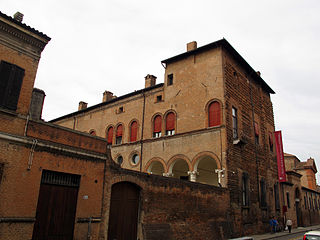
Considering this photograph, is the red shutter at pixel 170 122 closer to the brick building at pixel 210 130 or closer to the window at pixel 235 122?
the brick building at pixel 210 130

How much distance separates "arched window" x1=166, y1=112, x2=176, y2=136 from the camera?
21695 mm

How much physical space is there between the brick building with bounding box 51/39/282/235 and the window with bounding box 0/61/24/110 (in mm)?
12551

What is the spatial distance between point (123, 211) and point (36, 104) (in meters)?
5.64

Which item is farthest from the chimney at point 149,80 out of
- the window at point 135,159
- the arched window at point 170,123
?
the window at point 135,159

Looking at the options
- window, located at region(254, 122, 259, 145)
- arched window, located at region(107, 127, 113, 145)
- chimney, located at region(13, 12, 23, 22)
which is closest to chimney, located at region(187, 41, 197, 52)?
window, located at region(254, 122, 259, 145)

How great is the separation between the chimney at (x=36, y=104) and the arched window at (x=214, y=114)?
11.9 m

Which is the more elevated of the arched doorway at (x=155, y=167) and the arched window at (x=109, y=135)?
the arched window at (x=109, y=135)

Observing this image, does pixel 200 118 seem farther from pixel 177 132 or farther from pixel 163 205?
pixel 163 205

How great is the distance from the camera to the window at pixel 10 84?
360 inches

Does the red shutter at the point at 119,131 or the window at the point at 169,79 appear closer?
the window at the point at 169,79

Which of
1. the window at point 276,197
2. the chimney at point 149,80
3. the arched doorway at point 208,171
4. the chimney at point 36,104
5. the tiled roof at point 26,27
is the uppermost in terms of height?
the chimney at point 149,80

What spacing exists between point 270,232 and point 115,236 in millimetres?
15361

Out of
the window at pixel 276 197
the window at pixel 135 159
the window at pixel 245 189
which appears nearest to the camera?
the window at pixel 245 189

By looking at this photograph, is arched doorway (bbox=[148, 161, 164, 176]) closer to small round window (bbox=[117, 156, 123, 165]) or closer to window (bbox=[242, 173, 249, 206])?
small round window (bbox=[117, 156, 123, 165])
